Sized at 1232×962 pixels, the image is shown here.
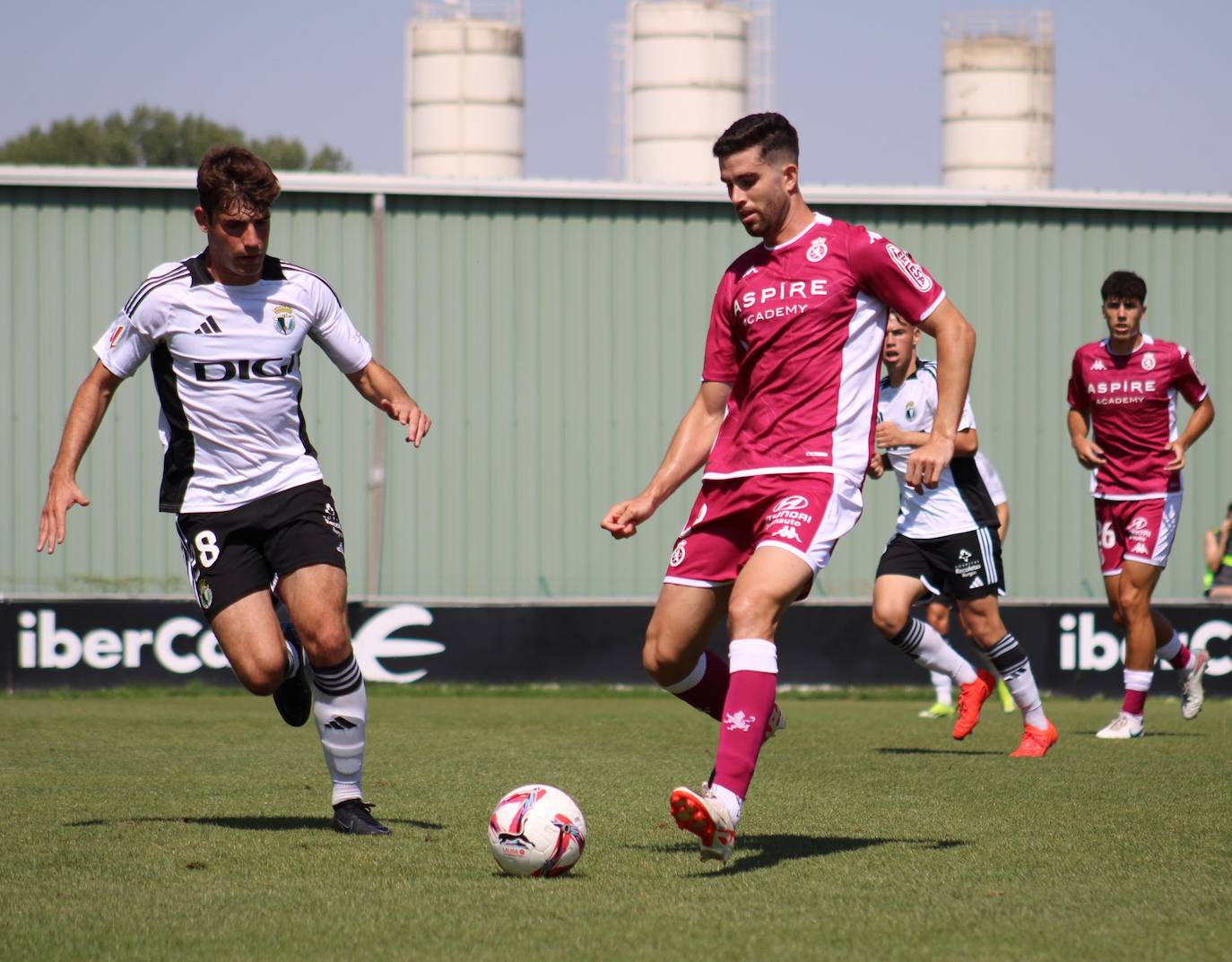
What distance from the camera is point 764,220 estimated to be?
5723 mm

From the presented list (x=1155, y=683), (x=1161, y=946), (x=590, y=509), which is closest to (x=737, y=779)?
(x=1161, y=946)

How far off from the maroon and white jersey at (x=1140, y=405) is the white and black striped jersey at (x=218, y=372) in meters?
5.72

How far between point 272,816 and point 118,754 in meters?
2.68

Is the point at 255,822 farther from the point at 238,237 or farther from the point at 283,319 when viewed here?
the point at 238,237

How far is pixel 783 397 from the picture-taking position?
224 inches

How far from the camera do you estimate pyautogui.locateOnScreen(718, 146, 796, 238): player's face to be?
5.64 m

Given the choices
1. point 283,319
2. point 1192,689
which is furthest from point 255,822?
point 1192,689

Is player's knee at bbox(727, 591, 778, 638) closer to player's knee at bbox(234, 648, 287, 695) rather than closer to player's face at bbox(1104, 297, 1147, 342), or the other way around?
player's knee at bbox(234, 648, 287, 695)

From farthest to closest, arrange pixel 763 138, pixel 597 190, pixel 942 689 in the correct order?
pixel 597 190 → pixel 942 689 → pixel 763 138

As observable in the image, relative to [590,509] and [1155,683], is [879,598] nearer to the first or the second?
[1155,683]

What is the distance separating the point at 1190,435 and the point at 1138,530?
652 mm

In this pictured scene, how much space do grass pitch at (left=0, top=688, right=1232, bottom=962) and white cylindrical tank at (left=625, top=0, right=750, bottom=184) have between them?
910 inches

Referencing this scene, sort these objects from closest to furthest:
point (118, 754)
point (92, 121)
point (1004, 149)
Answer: point (118, 754), point (1004, 149), point (92, 121)

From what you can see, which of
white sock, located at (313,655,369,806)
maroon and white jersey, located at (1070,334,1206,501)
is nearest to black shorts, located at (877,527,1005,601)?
maroon and white jersey, located at (1070,334,1206,501)
